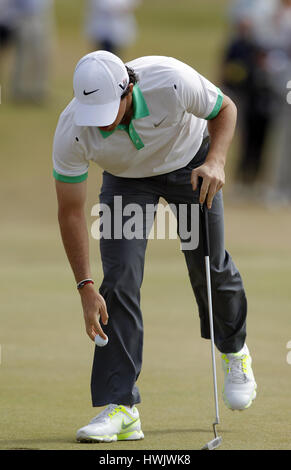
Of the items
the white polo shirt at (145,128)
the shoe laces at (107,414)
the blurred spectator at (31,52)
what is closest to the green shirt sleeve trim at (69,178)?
the white polo shirt at (145,128)

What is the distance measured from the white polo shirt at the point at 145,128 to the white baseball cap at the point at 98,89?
0.16m

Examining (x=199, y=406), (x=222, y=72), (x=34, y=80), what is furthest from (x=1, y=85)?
(x=199, y=406)

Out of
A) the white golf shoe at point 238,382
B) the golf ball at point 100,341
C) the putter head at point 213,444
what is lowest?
the putter head at point 213,444

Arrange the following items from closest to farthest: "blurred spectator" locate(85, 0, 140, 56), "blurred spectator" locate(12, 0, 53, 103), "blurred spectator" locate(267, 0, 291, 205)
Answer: "blurred spectator" locate(267, 0, 291, 205) → "blurred spectator" locate(85, 0, 140, 56) → "blurred spectator" locate(12, 0, 53, 103)

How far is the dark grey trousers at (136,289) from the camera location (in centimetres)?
546

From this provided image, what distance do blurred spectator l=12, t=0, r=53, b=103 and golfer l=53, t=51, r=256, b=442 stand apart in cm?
1353

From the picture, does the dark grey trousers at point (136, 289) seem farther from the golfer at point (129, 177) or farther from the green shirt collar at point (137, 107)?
the green shirt collar at point (137, 107)

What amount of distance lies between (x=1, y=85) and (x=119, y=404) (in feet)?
53.4

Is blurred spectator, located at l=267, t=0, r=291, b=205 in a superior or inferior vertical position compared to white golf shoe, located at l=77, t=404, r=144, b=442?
superior

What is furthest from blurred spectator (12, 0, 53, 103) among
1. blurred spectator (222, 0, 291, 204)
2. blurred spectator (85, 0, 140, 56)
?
blurred spectator (222, 0, 291, 204)

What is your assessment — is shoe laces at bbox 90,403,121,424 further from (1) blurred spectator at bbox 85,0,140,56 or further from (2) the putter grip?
(1) blurred spectator at bbox 85,0,140,56

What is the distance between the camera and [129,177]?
5.64 metres

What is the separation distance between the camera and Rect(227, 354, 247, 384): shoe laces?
19.1ft

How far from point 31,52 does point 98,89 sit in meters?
14.7
